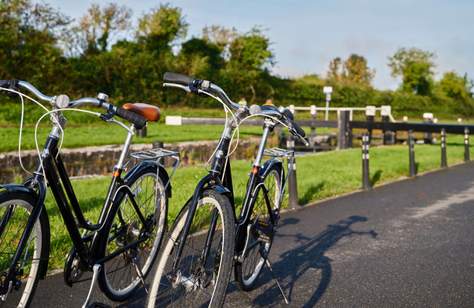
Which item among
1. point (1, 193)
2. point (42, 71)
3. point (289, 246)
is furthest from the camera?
point (42, 71)

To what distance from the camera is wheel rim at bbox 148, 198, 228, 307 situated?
321 cm

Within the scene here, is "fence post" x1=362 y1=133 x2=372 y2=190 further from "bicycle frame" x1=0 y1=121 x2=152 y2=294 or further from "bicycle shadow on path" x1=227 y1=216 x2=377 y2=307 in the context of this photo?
"bicycle frame" x1=0 y1=121 x2=152 y2=294

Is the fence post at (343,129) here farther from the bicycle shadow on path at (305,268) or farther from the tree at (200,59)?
the bicycle shadow on path at (305,268)

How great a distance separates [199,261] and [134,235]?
729 millimetres

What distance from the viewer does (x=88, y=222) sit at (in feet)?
11.7

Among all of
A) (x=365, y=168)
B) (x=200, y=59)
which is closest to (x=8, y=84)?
(x=365, y=168)

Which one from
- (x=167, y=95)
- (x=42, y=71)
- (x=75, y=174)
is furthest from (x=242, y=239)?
(x=167, y=95)

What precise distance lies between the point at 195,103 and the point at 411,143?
61.9 feet

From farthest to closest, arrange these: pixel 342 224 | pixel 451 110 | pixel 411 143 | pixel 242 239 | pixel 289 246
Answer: pixel 451 110
pixel 411 143
pixel 342 224
pixel 289 246
pixel 242 239

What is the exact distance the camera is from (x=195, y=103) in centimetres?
2984

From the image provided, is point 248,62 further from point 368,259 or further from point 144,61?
point 368,259

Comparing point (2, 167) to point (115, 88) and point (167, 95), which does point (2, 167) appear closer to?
point (115, 88)

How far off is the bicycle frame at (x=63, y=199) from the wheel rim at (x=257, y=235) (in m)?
0.84

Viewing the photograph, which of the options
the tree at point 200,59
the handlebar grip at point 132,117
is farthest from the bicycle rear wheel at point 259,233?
the tree at point 200,59
